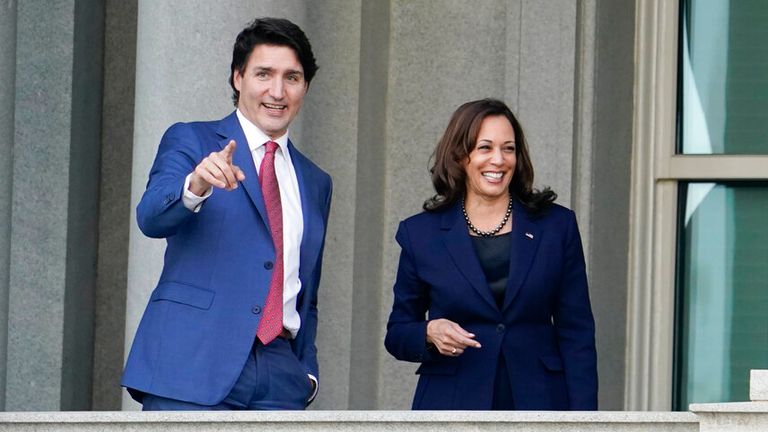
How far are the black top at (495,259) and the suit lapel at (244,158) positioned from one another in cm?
105

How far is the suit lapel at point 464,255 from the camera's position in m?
6.82

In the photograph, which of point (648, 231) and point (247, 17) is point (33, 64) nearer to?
point (247, 17)

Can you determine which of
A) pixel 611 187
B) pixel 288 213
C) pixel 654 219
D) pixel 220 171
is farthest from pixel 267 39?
pixel 654 219

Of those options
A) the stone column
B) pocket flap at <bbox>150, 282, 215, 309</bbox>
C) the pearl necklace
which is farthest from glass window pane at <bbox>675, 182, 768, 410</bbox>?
pocket flap at <bbox>150, 282, 215, 309</bbox>

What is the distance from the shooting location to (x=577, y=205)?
29.5 ft

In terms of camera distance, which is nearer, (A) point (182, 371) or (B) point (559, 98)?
(A) point (182, 371)

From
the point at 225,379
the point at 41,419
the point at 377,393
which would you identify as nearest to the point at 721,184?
the point at 377,393

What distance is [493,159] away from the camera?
688 centimetres

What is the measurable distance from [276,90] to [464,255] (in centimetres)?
106

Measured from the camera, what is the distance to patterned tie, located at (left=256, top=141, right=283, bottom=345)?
6.12m

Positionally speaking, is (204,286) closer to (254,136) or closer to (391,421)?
(254,136)

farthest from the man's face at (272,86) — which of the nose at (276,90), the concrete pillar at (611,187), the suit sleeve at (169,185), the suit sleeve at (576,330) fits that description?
the concrete pillar at (611,187)

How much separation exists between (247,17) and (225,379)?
2.42 m

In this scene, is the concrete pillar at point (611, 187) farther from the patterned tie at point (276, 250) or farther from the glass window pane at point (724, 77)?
the patterned tie at point (276, 250)
